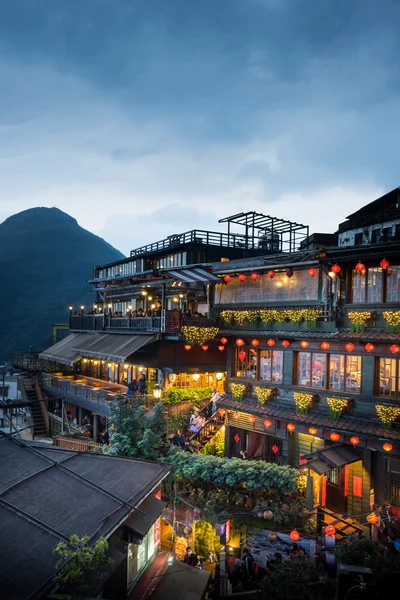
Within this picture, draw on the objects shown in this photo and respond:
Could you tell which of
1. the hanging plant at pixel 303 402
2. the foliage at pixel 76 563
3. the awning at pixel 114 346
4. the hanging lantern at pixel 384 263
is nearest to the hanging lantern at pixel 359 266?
the hanging lantern at pixel 384 263

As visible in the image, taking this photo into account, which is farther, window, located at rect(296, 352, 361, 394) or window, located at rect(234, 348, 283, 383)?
window, located at rect(234, 348, 283, 383)

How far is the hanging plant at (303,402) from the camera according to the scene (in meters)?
22.1

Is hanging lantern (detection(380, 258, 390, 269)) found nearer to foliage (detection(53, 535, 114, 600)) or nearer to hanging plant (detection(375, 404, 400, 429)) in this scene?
hanging plant (detection(375, 404, 400, 429))

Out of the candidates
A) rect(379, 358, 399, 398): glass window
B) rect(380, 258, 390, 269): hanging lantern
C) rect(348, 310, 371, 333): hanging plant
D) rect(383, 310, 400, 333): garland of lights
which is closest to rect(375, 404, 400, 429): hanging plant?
rect(379, 358, 399, 398): glass window

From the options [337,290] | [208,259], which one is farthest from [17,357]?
[337,290]

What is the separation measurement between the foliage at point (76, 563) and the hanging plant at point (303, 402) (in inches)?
620

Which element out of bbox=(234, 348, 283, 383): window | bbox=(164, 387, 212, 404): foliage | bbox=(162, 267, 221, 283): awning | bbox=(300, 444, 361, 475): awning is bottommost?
bbox=(300, 444, 361, 475): awning

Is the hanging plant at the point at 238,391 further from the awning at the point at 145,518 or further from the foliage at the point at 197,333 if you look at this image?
the awning at the point at 145,518

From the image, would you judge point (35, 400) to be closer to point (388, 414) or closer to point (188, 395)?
point (188, 395)

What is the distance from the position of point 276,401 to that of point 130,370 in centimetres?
1481

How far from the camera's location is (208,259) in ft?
141

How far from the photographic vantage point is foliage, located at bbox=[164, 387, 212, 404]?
2788cm

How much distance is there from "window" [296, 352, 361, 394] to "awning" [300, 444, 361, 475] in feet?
9.21

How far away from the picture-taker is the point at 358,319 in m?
20.0
